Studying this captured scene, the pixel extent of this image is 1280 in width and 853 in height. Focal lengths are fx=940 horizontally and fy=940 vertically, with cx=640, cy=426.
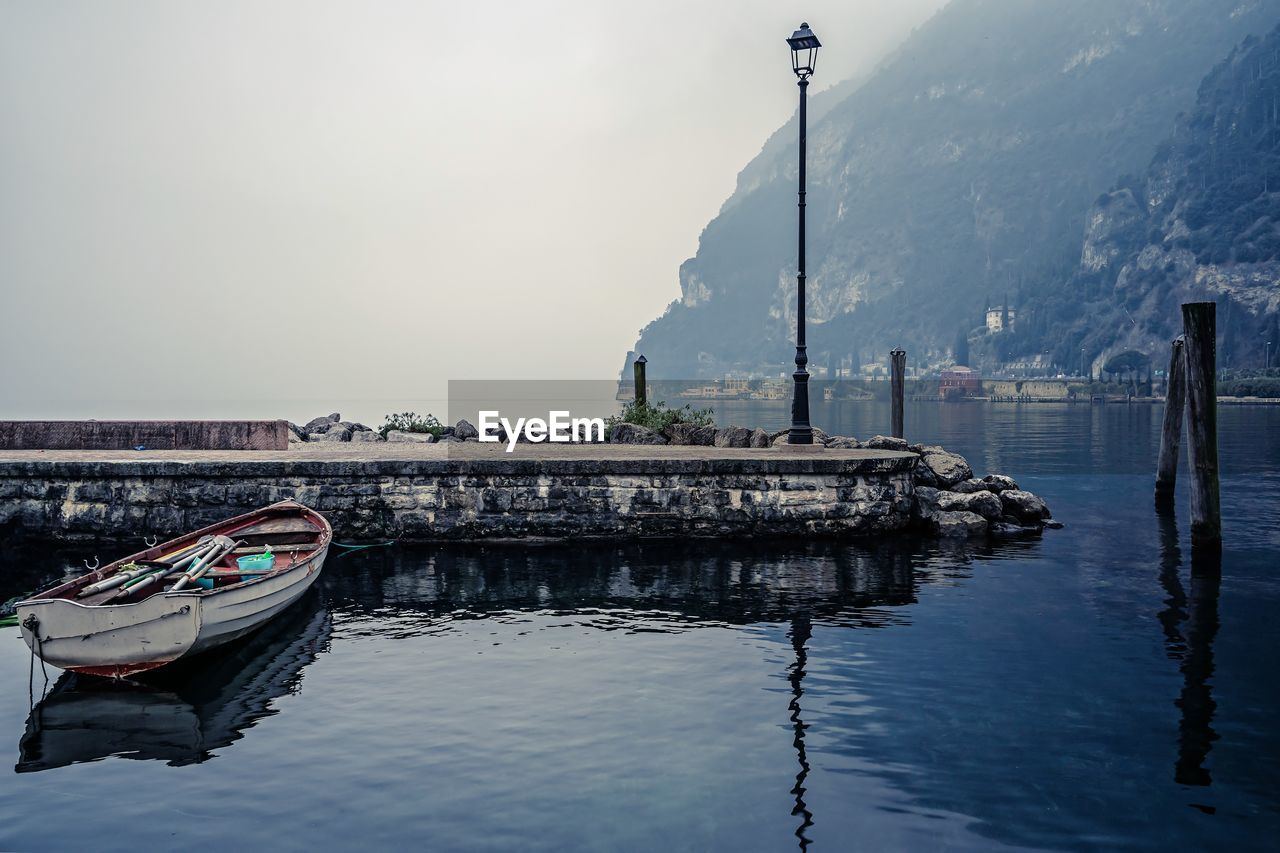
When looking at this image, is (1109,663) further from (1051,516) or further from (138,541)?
(138,541)

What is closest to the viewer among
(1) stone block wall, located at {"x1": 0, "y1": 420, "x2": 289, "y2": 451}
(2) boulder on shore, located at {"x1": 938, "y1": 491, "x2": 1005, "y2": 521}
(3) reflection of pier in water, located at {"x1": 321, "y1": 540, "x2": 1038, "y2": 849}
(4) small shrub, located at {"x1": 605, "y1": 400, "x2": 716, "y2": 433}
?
(3) reflection of pier in water, located at {"x1": 321, "y1": 540, "x2": 1038, "y2": 849}

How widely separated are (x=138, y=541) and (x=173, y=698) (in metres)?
8.37

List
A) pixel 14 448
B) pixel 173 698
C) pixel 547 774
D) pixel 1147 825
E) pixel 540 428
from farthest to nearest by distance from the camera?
1. pixel 540 428
2. pixel 14 448
3. pixel 173 698
4. pixel 547 774
5. pixel 1147 825

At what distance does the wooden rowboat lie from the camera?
9000 millimetres

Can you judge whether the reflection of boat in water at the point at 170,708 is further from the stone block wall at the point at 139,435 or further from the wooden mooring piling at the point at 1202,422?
the wooden mooring piling at the point at 1202,422

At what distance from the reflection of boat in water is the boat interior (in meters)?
0.87

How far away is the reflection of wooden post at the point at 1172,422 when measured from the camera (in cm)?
2088

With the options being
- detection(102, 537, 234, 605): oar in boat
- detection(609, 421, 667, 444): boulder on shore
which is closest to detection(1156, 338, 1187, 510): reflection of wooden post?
detection(609, 421, 667, 444): boulder on shore

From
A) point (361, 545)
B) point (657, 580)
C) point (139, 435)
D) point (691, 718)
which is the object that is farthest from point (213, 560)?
point (139, 435)

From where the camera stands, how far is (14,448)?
64.8 feet

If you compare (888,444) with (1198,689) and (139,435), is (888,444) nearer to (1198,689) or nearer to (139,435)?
(1198,689)

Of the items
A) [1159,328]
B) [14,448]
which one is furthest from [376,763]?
[1159,328]

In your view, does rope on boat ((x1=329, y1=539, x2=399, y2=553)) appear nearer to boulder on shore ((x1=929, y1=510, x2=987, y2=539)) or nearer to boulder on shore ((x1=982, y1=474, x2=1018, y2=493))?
boulder on shore ((x1=929, y1=510, x2=987, y2=539))

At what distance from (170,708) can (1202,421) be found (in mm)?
15185
